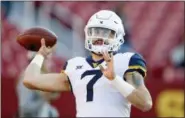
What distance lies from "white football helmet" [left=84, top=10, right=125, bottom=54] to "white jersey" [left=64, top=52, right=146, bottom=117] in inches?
2.7

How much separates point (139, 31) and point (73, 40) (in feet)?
2.92

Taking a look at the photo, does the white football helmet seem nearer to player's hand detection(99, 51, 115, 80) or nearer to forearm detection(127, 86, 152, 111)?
player's hand detection(99, 51, 115, 80)

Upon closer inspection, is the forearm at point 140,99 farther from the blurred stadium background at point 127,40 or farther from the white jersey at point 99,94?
the blurred stadium background at point 127,40

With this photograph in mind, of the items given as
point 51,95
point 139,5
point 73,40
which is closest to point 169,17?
point 139,5

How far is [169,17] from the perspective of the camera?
31.0 ft

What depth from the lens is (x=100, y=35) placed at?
375 cm

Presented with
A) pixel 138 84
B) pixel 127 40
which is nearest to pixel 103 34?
pixel 138 84

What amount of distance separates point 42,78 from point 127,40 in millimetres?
5163

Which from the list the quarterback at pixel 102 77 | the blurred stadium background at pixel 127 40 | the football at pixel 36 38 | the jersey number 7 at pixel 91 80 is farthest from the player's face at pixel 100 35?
the blurred stadium background at pixel 127 40

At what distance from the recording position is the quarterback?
3539 mm

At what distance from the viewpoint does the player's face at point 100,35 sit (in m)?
3.73

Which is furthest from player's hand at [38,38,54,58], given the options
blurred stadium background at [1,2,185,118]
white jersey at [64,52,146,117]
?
blurred stadium background at [1,2,185,118]

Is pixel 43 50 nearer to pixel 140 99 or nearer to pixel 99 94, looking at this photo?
pixel 99 94

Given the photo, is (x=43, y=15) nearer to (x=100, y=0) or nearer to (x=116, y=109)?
(x=100, y=0)
